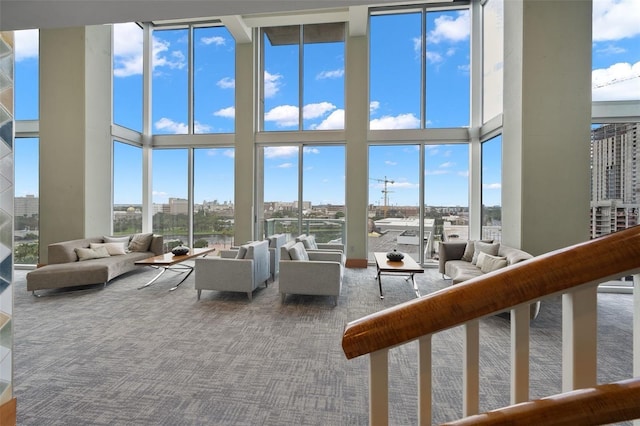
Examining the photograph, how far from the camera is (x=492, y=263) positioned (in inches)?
161

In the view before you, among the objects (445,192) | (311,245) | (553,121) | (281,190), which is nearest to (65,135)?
(281,190)

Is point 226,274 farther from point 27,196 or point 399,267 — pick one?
point 27,196

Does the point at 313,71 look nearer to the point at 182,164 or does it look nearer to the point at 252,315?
the point at 182,164

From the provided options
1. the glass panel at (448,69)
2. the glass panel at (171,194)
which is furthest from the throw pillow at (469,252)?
the glass panel at (171,194)

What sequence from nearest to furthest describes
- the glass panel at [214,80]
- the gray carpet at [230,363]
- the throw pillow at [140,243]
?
the gray carpet at [230,363]
the throw pillow at [140,243]
the glass panel at [214,80]

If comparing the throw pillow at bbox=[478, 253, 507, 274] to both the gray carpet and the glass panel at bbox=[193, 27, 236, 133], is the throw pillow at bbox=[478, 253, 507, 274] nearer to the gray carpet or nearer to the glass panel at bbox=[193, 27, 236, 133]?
the gray carpet

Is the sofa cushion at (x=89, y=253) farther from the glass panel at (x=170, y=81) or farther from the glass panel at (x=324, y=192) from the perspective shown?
the glass panel at (x=324, y=192)

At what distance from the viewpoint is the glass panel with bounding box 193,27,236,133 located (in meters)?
7.16

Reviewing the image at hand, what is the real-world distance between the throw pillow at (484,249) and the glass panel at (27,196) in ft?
26.8

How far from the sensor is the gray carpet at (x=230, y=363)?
1.97 metres

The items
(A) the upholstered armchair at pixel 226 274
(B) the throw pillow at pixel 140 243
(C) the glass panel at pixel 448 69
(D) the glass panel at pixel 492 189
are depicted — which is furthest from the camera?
(C) the glass panel at pixel 448 69

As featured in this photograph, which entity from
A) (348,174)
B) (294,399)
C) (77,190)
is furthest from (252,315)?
(77,190)

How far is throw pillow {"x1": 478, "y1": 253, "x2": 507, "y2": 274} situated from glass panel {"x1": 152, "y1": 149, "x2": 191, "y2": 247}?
20.6 feet

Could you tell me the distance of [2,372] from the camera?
1.71 meters
